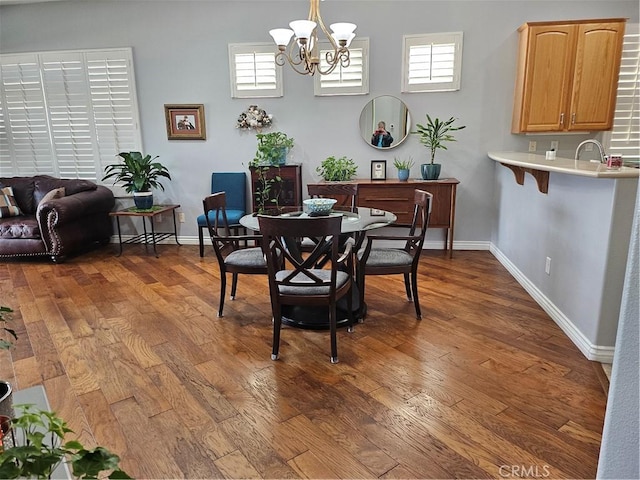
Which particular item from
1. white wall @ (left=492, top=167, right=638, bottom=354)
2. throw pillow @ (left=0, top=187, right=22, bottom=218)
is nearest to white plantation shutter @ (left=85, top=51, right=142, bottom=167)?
throw pillow @ (left=0, top=187, right=22, bottom=218)

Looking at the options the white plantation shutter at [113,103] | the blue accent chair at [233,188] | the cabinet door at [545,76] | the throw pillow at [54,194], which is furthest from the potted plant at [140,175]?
the cabinet door at [545,76]

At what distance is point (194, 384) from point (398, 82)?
368cm

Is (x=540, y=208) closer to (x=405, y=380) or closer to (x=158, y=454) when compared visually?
(x=405, y=380)

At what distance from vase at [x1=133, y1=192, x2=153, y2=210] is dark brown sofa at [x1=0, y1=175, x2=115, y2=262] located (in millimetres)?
488

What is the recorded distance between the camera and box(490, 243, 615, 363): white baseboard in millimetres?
2365

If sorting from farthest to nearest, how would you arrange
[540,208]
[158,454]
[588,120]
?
[588,120] → [540,208] → [158,454]

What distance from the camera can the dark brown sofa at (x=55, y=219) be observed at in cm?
436

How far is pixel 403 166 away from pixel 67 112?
4.08 metres

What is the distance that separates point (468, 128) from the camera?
178 inches

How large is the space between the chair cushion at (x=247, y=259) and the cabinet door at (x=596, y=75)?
3281 mm

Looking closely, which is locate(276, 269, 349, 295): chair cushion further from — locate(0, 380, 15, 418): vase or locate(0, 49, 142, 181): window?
locate(0, 49, 142, 181): window

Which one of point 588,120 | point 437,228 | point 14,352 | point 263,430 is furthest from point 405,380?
point 588,120

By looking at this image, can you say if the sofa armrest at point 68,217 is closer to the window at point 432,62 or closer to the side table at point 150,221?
the side table at point 150,221
